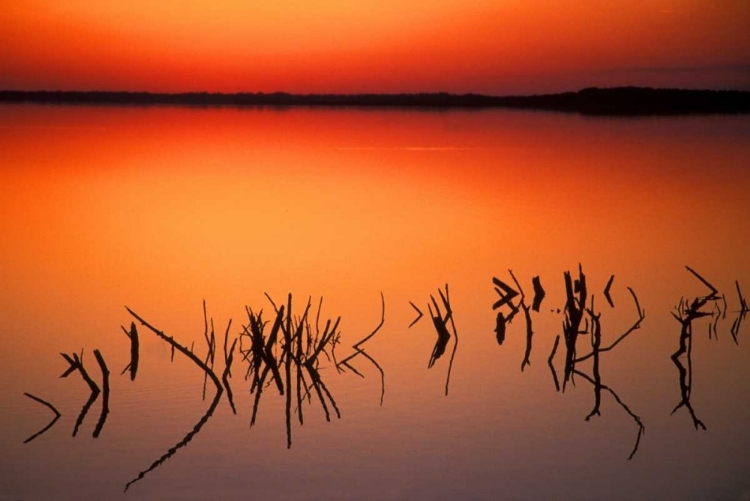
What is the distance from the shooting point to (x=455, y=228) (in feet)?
61.1

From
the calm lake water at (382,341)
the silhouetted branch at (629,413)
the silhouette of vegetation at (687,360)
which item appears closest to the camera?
the calm lake water at (382,341)

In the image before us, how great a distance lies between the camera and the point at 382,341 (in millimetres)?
9438

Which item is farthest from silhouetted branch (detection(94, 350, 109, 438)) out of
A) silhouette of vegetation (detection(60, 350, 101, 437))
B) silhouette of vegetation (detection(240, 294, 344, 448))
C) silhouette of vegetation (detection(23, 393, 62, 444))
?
silhouette of vegetation (detection(240, 294, 344, 448))

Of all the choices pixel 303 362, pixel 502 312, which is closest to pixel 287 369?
pixel 303 362

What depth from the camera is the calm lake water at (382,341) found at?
665 centimetres

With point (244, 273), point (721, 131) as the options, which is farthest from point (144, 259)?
point (721, 131)

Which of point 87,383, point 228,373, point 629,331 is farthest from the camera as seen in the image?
point 629,331

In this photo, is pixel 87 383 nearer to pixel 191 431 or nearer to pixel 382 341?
pixel 191 431

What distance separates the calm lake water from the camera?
21.8ft

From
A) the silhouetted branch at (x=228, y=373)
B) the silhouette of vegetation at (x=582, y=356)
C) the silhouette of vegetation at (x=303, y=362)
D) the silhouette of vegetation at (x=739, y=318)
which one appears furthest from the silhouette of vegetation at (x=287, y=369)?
the silhouette of vegetation at (x=739, y=318)

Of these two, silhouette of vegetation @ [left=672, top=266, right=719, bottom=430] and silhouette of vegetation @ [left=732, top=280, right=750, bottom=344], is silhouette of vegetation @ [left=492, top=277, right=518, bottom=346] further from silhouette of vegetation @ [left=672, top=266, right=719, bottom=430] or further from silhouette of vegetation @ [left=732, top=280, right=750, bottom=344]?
silhouette of vegetation @ [left=732, top=280, right=750, bottom=344]

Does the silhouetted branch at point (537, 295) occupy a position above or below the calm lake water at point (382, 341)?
above

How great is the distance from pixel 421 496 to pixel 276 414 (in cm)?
153

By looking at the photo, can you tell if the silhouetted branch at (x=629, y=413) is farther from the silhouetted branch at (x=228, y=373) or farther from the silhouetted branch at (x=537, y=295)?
the silhouetted branch at (x=228, y=373)
